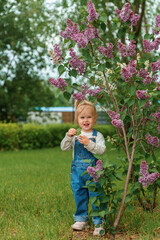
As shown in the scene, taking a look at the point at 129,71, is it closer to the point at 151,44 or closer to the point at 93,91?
the point at 151,44

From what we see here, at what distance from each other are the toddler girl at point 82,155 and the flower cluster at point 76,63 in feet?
1.81

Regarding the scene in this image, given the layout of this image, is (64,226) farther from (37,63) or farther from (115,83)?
(37,63)

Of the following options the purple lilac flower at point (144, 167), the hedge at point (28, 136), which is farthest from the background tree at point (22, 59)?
the purple lilac flower at point (144, 167)

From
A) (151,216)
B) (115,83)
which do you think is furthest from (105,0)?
(151,216)

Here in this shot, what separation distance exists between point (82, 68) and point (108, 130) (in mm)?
13845

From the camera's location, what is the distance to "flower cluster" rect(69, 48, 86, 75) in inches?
112

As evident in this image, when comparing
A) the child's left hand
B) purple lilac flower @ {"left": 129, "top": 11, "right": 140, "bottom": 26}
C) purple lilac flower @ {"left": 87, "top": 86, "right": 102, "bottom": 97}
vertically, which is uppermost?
purple lilac flower @ {"left": 129, "top": 11, "right": 140, "bottom": 26}

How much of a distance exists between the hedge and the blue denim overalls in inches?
361

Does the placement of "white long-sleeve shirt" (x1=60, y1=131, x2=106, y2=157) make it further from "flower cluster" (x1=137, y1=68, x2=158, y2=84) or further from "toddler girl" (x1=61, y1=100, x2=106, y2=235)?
"flower cluster" (x1=137, y1=68, x2=158, y2=84)

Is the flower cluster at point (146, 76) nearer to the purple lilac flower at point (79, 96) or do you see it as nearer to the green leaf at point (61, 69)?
the purple lilac flower at point (79, 96)

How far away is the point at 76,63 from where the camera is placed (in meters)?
2.88

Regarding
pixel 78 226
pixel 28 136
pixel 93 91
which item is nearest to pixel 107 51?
pixel 93 91

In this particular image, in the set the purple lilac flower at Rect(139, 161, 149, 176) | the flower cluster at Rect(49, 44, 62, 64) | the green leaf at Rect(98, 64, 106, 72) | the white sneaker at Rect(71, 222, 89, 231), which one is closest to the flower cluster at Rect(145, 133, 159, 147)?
the purple lilac flower at Rect(139, 161, 149, 176)

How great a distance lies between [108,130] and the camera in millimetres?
16656
